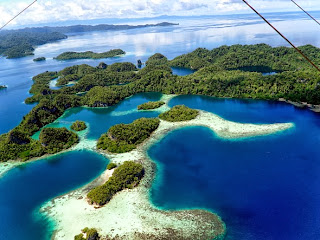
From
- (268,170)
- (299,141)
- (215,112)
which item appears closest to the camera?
(268,170)

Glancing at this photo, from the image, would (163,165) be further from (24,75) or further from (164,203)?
(24,75)

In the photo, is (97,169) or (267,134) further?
(267,134)

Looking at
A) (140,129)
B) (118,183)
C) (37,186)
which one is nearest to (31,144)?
(37,186)

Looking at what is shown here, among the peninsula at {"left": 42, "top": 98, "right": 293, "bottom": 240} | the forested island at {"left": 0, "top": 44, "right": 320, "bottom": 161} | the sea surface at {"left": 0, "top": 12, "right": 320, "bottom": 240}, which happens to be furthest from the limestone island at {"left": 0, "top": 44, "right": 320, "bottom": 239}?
the sea surface at {"left": 0, "top": 12, "right": 320, "bottom": 240}

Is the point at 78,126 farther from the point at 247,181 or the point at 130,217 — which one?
the point at 247,181

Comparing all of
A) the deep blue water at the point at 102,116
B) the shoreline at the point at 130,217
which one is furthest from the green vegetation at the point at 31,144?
the shoreline at the point at 130,217

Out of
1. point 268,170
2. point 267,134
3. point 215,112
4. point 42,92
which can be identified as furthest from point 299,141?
point 42,92

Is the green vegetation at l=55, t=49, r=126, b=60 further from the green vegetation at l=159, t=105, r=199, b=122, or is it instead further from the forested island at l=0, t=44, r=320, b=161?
the green vegetation at l=159, t=105, r=199, b=122

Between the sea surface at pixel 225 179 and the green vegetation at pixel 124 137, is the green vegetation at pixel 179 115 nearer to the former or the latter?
the sea surface at pixel 225 179
